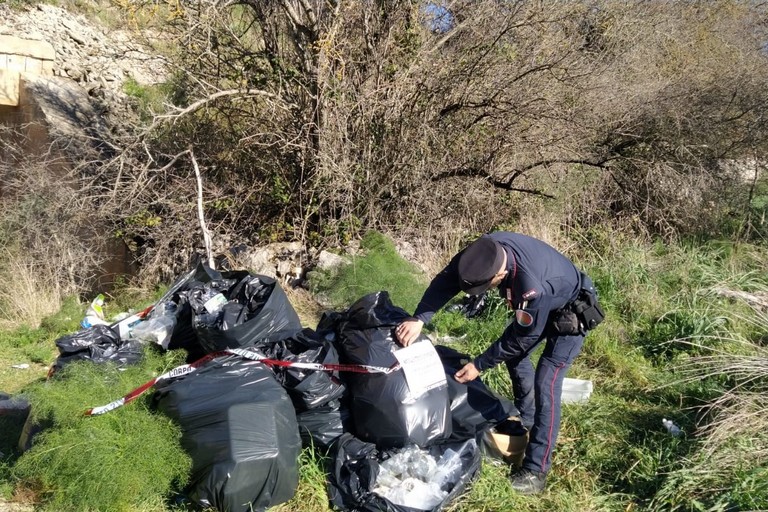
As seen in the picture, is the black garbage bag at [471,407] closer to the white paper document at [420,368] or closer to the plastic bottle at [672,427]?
the white paper document at [420,368]

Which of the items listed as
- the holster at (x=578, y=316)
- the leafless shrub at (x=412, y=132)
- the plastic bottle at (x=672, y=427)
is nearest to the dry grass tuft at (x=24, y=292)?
the leafless shrub at (x=412, y=132)

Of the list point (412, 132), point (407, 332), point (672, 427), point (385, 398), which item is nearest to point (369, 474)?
point (385, 398)

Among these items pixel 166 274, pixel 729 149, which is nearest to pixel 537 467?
pixel 166 274

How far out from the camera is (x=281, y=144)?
730 cm

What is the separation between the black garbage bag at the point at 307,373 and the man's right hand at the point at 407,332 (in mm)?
368

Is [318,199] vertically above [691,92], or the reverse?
[318,199]

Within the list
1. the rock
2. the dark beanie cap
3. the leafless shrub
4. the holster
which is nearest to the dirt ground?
the dark beanie cap

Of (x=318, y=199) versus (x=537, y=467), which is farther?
(x=318, y=199)

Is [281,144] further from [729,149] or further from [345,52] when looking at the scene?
[729,149]

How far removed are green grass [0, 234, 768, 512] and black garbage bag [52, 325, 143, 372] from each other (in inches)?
4.6

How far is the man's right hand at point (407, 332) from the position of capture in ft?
11.2

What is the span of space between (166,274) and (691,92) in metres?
7.31

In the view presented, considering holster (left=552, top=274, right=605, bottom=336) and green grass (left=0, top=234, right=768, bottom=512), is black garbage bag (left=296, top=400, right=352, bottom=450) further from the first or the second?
holster (left=552, top=274, right=605, bottom=336)

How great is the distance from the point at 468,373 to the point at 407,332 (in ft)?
1.30
